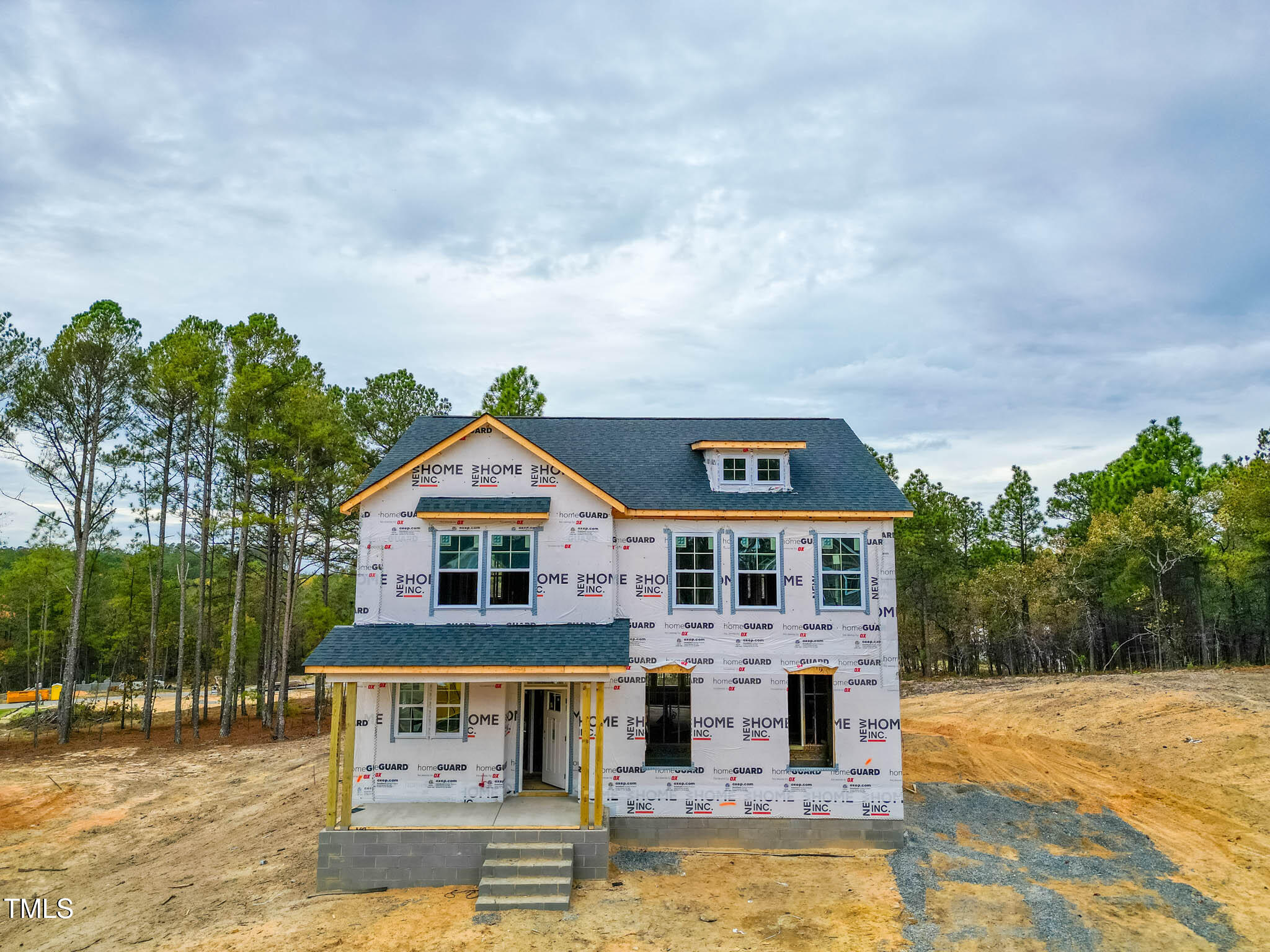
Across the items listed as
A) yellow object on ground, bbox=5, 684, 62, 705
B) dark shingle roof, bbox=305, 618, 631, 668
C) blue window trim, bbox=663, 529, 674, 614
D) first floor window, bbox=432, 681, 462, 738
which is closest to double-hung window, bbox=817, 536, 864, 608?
blue window trim, bbox=663, 529, 674, 614

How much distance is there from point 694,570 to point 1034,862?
8.31 meters

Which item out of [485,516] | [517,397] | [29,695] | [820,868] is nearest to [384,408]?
[517,397]

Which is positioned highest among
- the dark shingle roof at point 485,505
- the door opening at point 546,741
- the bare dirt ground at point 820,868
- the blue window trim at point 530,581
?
the dark shingle roof at point 485,505

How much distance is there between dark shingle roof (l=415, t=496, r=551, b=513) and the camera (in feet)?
48.1

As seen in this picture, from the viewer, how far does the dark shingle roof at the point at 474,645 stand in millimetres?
12836

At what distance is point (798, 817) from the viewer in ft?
46.4

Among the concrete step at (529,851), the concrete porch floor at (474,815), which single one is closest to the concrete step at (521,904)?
the concrete step at (529,851)

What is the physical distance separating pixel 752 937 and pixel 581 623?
6.17m

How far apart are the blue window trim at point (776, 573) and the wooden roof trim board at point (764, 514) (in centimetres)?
37

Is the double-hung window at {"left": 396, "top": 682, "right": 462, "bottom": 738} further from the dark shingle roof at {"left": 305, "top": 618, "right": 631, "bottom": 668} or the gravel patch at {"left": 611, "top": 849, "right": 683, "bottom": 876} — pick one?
the gravel patch at {"left": 611, "top": 849, "right": 683, "bottom": 876}

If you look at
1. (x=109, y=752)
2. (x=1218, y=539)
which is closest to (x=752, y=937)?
(x=109, y=752)

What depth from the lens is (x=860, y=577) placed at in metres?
14.9

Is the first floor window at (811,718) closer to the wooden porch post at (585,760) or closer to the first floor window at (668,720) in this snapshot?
the first floor window at (668,720)

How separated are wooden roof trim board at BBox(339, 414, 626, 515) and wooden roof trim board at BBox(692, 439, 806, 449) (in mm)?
2579
